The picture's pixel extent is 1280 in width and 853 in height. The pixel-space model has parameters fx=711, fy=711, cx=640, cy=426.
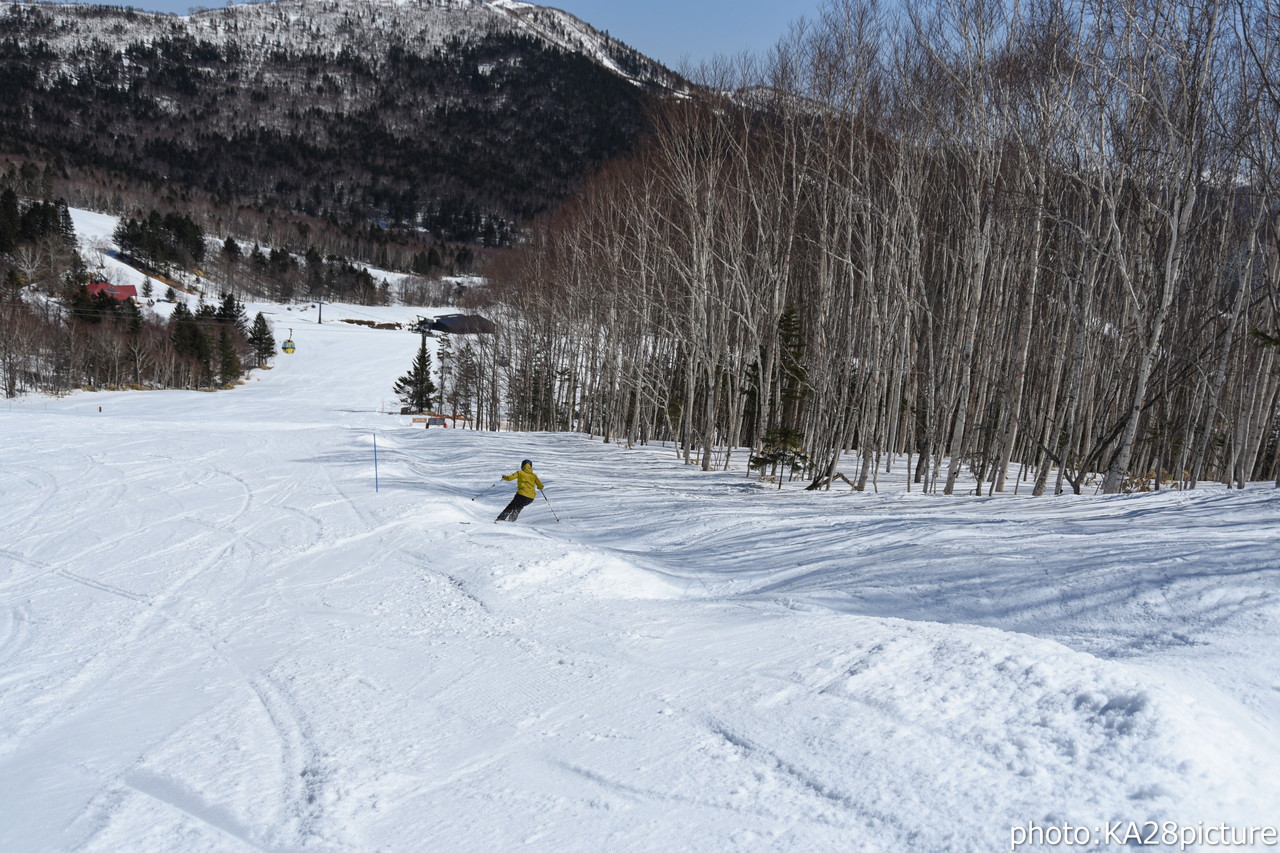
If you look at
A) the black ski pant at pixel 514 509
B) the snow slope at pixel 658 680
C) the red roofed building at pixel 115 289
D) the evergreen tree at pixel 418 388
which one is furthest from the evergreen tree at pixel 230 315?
the black ski pant at pixel 514 509

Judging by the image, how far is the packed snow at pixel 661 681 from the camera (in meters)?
3.43

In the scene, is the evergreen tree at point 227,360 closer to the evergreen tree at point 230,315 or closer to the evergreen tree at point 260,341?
the evergreen tree at point 230,315

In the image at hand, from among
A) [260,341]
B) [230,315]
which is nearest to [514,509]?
[260,341]

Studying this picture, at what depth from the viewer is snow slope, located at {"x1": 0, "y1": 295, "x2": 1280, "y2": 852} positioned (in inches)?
136

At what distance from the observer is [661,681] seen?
507 cm

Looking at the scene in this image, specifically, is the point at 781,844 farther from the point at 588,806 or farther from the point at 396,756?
the point at 396,756

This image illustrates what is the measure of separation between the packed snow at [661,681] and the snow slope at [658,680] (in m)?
0.02

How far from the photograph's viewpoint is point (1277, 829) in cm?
289

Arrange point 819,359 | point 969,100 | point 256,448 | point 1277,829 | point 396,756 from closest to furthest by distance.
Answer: point 1277,829, point 396,756, point 969,100, point 819,359, point 256,448

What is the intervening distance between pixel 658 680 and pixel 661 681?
3 centimetres

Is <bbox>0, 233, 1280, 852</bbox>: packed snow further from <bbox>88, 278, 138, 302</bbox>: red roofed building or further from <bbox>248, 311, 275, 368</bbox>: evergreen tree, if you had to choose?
<bbox>88, 278, 138, 302</bbox>: red roofed building

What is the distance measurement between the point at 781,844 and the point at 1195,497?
8.08 metres

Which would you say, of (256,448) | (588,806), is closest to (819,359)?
(588,806)

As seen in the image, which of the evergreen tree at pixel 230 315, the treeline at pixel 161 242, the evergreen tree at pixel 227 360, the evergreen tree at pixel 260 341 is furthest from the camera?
the treeline at pixel 161 242
